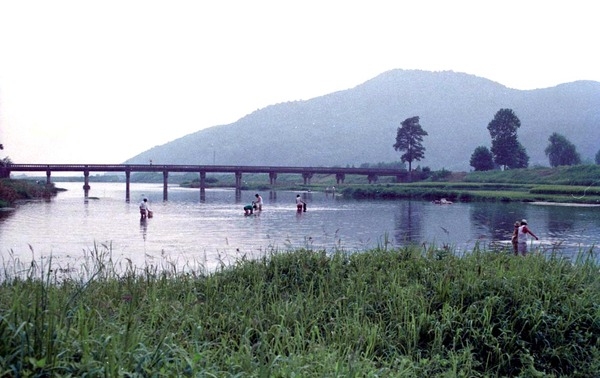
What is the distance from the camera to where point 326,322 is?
10.2 meters

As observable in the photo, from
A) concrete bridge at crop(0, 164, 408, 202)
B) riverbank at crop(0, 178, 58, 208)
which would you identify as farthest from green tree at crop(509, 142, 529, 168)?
riverbank at crop(0, 178, 58, 208)

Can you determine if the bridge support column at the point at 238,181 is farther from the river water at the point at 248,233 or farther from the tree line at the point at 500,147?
the river water at the point at 248,233

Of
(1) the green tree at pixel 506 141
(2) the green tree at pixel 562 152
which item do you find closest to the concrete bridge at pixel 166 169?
(1) the green tree at pixel 506 141

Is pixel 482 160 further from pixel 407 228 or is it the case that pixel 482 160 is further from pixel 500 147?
pixel 407 228

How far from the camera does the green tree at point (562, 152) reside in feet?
452

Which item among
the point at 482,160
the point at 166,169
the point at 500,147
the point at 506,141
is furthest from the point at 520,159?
the point at 166,169

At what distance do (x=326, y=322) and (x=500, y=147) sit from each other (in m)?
119

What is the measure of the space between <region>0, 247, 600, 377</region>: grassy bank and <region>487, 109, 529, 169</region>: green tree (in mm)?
113197

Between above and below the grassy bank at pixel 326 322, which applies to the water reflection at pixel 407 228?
below

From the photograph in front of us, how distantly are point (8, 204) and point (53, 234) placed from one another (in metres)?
28.6

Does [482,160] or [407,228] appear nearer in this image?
[407,228]

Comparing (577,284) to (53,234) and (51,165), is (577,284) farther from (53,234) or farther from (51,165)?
(51,165)

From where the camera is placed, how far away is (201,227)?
3847 centimetres

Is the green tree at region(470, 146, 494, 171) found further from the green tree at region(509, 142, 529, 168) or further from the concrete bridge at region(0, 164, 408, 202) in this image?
the concrete bridge at region(0, 164, 408, 202)
